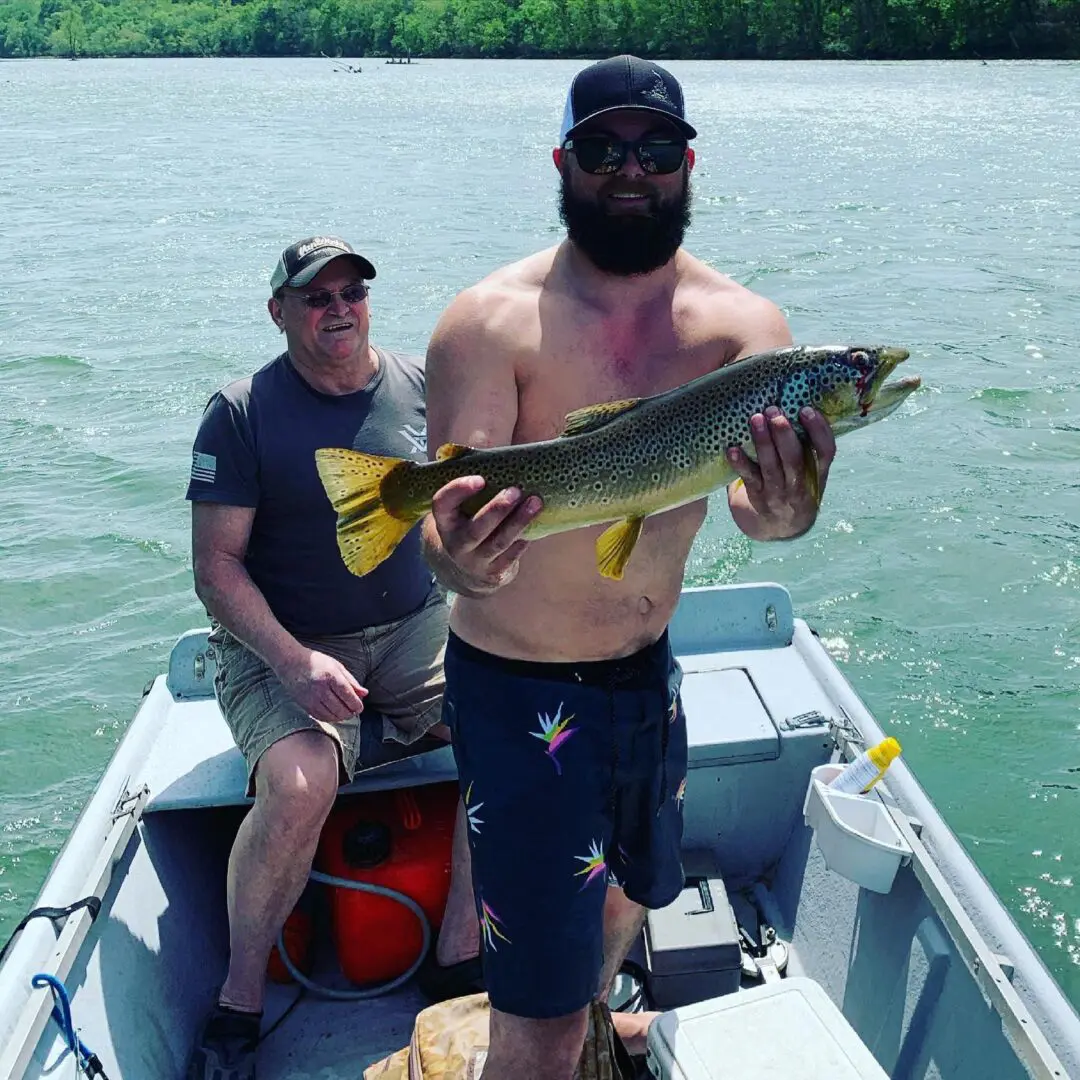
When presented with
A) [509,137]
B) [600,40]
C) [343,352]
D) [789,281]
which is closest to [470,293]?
[343,352]

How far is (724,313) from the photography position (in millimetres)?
3139

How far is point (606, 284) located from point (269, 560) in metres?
1.78

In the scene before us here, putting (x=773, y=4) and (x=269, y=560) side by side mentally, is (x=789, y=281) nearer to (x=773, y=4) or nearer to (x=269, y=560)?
(x=269, y=560)

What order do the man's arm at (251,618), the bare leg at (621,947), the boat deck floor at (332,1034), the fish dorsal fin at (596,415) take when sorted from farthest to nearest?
the boat deck floor at (332,1034) → the man's arm at (251,618) → the bare leg at (621,947) → the fish dorsal fin at (596,415)

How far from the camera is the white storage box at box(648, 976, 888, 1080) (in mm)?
2960

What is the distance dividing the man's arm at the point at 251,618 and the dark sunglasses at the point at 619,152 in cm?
184

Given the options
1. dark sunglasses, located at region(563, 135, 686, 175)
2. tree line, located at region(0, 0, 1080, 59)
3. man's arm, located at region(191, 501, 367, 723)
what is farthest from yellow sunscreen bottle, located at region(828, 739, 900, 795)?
tree line, located at region(0, 0, 1080, 59)

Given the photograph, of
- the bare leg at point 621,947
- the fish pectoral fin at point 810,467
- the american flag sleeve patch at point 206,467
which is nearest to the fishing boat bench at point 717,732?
the bare leg at point 621,947

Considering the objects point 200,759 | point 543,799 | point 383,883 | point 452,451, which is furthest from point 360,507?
point 200,759

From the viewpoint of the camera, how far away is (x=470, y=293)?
2.99m

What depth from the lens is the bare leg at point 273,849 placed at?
146 inches

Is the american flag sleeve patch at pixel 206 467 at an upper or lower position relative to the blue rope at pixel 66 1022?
upper

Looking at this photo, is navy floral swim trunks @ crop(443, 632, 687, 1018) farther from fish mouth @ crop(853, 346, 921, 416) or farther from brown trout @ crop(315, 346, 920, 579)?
fish mouth @ crop(853, 346, 921, 416)

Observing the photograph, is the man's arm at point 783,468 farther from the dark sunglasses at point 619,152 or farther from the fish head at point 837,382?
the dark sunglasses at point 619,152
